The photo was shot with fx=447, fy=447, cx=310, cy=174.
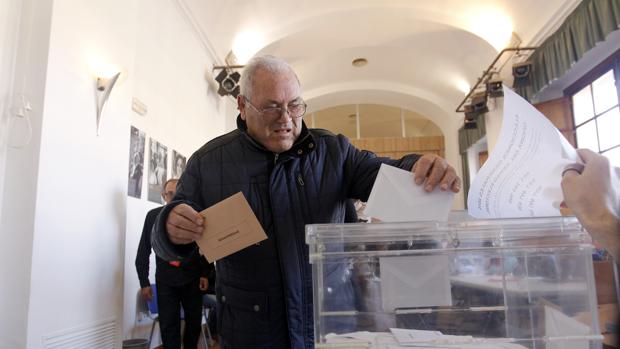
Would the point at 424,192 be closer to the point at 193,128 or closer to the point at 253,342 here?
the point at 253,342

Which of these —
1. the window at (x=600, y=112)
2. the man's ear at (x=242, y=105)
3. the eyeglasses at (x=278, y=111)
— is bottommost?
the eyeglasses at (x=278, y=111)

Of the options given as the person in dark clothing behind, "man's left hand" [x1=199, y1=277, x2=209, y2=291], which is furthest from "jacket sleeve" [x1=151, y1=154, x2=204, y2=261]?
"man's left hand" [x1=199, y1=277, x2=209, y2=291]

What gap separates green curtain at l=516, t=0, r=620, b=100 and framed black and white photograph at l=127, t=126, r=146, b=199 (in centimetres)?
374

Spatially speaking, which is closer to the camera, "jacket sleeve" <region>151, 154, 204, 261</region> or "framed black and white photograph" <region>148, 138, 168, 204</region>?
"jacket sleeve" <region>151, 154, 204, 261</region>

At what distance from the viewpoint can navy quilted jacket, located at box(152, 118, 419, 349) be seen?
1091 mm

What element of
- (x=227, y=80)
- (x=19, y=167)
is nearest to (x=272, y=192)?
(x=19, y=167)

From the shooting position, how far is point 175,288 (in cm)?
323

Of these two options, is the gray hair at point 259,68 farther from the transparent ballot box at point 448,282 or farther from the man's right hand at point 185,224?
the transparent ballot box at point 448,282

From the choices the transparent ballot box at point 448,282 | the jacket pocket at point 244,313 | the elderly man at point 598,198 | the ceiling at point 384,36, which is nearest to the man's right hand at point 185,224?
the jacket pocket at point 244,313

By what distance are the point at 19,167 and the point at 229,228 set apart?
1.75 meters

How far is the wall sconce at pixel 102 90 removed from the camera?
2668mm

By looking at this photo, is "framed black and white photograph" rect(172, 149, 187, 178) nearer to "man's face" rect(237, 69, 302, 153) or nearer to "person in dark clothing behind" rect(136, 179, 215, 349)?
"person in dark clothing behind" rect(136, 179, 215, 349)

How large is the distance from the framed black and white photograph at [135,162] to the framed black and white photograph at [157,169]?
0.20 metres

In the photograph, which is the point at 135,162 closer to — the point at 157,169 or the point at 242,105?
the point at 157,169
